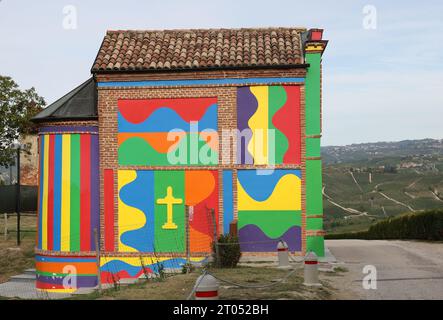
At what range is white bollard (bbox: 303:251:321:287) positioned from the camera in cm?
1166

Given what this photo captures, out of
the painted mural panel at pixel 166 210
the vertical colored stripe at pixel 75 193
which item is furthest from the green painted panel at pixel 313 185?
the vertical colored stripe at pixel 75 193

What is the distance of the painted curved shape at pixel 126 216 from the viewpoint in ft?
57.2

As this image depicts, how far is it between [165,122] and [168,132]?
1.10ft

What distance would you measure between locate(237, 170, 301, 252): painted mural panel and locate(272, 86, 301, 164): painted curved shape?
0.52 metres

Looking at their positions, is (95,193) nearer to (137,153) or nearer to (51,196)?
(51,196)

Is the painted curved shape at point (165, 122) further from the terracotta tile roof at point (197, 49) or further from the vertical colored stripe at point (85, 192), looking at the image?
the terracotta tile roof at point (197, 49)

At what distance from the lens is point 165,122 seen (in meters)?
17.4

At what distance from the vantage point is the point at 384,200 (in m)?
97.7

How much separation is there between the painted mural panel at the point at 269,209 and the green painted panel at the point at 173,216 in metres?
1.83

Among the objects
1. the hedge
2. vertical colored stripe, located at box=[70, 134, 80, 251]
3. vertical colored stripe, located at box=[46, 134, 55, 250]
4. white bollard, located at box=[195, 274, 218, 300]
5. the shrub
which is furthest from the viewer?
the hedge

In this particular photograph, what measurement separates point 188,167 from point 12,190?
1053 cm

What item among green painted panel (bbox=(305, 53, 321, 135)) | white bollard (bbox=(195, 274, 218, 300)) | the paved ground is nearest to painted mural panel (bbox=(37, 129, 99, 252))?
green painted panel (bbox=(305, 53, 321, 135))

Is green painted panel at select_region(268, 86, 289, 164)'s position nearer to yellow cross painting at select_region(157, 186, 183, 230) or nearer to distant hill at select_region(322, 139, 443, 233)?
yellow cross painting at select_region(157, 186, 183, 230)
